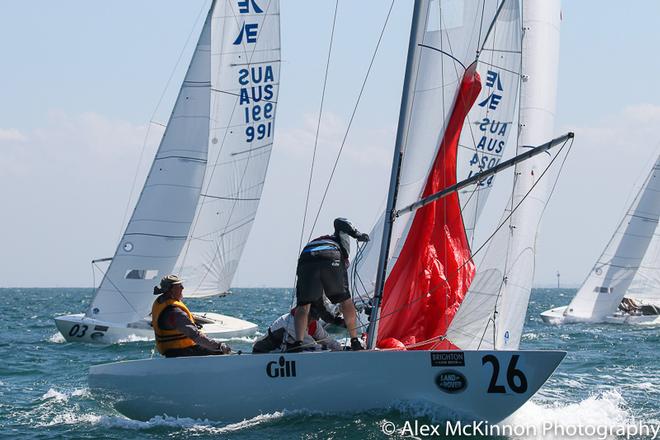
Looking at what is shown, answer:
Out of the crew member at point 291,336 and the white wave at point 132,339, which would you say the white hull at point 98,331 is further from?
the crew member at point 291,336

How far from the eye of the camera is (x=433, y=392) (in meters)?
8.80

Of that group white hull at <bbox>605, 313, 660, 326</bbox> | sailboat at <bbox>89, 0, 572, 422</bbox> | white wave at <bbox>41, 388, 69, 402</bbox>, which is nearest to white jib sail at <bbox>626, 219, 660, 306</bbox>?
white hull at <bbox>605, 313, 660, 326</bbox>

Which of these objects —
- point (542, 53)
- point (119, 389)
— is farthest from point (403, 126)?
point (119, 389)

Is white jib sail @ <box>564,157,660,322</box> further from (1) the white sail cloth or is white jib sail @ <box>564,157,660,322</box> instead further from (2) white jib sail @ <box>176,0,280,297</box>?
(2) white jib sail @ <box>176,0,280,297</box>

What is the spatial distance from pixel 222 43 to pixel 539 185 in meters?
11.8

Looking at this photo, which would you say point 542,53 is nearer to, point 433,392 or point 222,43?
point 433,392

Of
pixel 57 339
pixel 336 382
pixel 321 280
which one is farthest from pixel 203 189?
pixel 336 382

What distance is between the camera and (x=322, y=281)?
30.8 feet

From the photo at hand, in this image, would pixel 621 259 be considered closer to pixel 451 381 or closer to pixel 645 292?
pixel 645 292

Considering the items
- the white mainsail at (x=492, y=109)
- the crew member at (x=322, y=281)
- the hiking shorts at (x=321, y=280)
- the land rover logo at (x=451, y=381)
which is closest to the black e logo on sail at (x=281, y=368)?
the crew member at (x=322, y=281)

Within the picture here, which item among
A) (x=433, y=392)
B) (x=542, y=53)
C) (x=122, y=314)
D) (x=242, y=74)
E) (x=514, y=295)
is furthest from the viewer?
(x=242, y=74)

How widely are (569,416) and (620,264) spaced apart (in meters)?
22.3

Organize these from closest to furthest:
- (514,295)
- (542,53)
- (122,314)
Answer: (514,295) < (542,53) < (122,314)

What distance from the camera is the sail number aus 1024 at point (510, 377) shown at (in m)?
8.59
